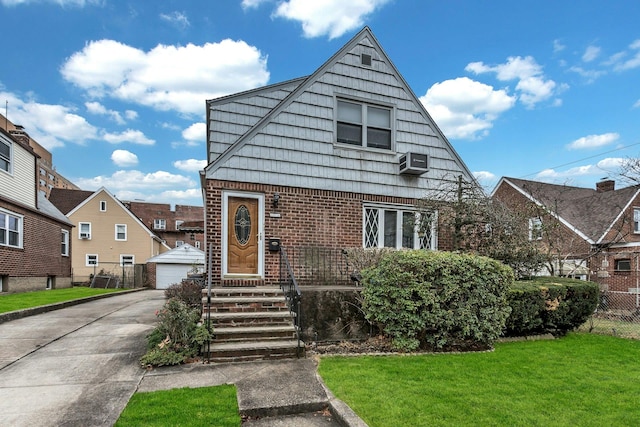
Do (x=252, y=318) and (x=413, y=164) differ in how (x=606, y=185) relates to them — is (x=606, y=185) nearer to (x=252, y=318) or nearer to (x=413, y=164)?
(x=413, y=164)

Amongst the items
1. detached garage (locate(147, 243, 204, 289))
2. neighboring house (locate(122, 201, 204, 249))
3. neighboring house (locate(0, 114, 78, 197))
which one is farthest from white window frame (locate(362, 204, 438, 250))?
neighboring house (locate(0, 114, 78, 197))

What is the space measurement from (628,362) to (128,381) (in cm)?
771

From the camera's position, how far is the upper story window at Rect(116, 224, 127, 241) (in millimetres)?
28417

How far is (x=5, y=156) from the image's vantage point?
14039 millimetres

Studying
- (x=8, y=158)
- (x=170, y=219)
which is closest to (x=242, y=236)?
(x=8, y=158)

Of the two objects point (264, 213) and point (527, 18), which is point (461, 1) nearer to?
point (527, 18)

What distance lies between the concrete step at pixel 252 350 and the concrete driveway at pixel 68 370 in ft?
3.55

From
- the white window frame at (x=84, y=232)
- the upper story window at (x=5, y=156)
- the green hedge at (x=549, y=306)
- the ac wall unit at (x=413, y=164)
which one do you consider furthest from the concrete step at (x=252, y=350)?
the white window frame at (x=84, y=232)

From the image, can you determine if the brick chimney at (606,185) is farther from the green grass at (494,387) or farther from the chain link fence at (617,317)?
the green grass at (494,387)

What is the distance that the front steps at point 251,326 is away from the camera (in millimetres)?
5594

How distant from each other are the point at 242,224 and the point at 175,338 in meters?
3.36

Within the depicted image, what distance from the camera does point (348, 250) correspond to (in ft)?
29.1

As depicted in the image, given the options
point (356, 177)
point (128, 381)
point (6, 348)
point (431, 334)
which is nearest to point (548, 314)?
point (431, 334)

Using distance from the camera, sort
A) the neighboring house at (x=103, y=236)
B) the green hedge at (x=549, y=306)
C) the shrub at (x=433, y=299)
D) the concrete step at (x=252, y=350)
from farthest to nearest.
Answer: the neighboring house at (x=103, y=236) → the green hedge at (x=549, y=306) → the shrub at (x=433, y=299) → the concrete step at (x=252, y=350)
